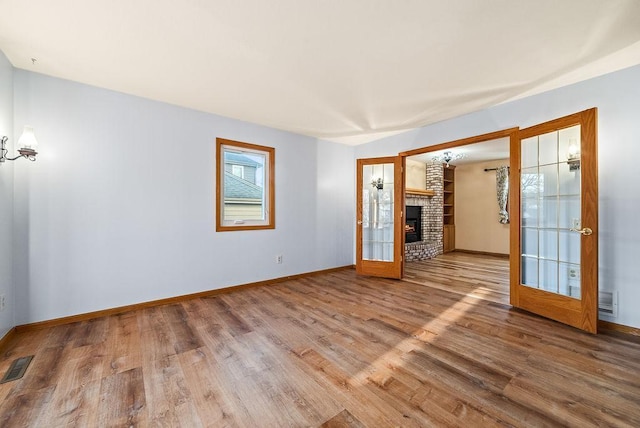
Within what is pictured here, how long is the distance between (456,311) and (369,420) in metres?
2.04

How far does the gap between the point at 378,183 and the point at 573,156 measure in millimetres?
2594

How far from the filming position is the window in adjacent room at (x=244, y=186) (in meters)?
3.76

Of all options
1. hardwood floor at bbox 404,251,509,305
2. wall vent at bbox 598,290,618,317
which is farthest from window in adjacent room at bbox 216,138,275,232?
wall vent at bbox 598,290,618,317

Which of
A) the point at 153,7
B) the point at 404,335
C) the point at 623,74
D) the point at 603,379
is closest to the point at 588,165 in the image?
the point at 623,74

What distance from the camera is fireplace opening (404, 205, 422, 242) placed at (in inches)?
272

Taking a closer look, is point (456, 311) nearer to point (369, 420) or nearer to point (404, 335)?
point (404, 335)

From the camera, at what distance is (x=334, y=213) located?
5.06 metres

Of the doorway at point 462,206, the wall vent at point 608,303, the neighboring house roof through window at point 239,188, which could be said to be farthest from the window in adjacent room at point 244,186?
the wall vent at point 608,303

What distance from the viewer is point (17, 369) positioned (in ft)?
6.24

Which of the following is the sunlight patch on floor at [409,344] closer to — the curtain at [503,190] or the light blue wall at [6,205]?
the light blue wall at [6,205]

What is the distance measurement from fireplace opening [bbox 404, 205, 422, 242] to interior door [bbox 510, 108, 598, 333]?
3.79 m

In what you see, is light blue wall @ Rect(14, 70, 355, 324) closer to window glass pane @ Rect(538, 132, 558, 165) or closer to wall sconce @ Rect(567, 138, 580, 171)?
window glass pane @ Rect(538, 132, 558, 165)

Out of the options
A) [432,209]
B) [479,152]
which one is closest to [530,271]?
[479,152]

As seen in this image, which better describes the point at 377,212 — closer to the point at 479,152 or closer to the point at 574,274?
the point at 574,274
